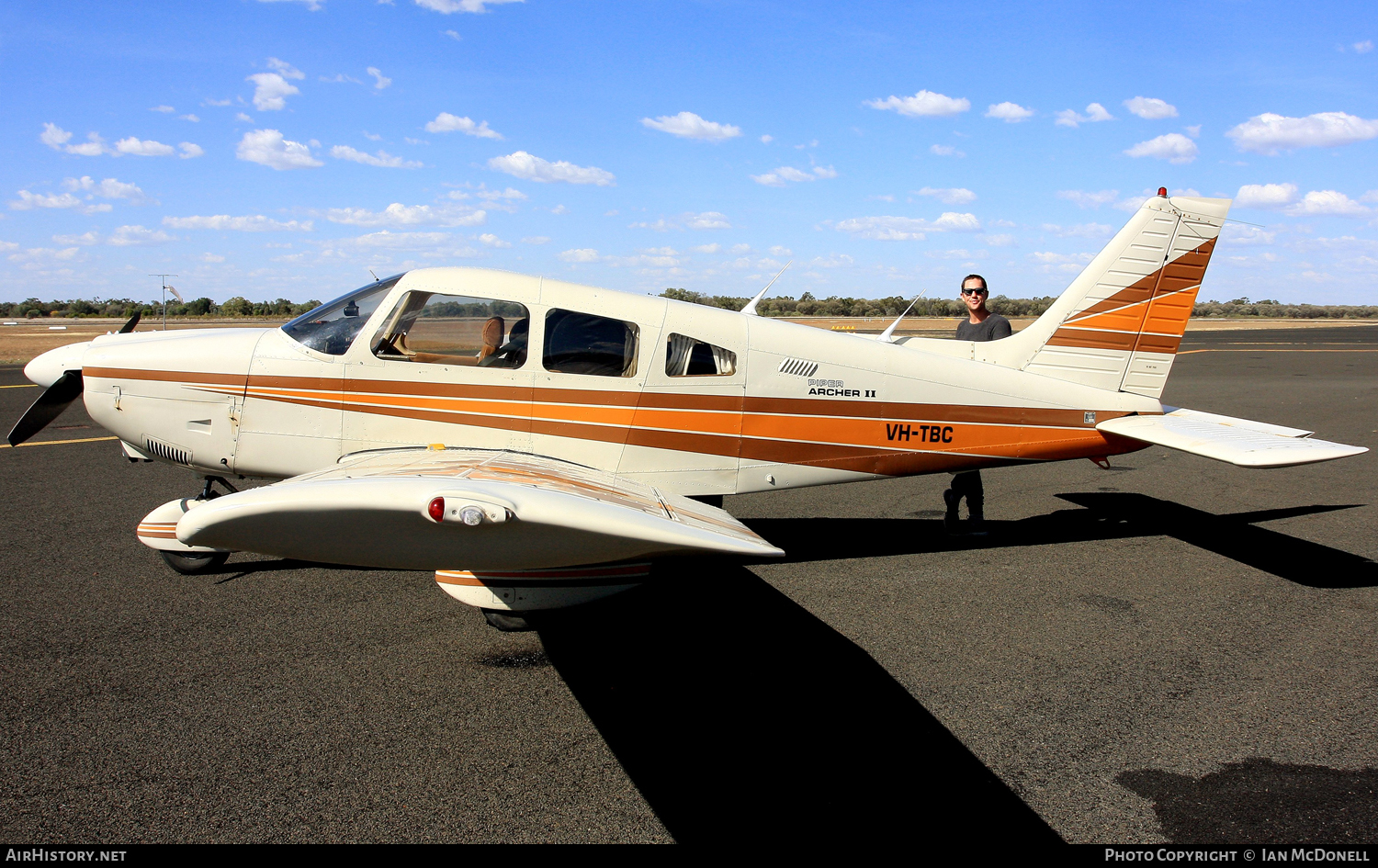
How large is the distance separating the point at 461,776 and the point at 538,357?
262cm

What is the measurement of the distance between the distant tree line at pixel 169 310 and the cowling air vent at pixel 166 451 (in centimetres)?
4914

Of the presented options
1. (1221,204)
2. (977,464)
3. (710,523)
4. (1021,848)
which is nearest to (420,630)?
(710,523)

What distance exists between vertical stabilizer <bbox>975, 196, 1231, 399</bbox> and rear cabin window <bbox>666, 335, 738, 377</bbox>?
2.35 metres

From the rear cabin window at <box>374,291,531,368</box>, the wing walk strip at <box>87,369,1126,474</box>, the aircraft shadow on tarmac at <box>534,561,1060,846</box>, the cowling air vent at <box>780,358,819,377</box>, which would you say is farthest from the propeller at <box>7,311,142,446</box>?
the cowling air vent at <box>780,358,819,377</box>

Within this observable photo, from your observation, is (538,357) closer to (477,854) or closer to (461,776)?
(461,776)

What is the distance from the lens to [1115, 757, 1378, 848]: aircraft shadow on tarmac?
286 centimetres

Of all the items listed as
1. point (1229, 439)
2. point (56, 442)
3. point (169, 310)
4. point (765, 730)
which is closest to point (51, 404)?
point (765, 730)

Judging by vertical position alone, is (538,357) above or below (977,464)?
above

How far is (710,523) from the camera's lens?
4.15m

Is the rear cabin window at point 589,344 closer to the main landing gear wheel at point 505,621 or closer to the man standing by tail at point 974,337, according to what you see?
the main landing gear wheel at point 505,621

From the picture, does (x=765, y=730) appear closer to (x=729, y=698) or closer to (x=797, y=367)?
(x=729, y=698)

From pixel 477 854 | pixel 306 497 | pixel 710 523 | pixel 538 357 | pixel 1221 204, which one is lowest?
pixel 477 854

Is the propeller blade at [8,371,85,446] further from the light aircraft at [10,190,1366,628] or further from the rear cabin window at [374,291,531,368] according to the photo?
the rear cabin window at [374,291,531,368]

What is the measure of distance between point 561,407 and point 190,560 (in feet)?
9.39
